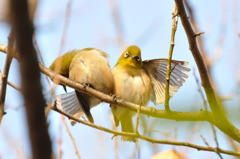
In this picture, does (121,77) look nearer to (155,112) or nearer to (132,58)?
(132,58)

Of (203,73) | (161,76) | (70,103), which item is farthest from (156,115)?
(70,103)

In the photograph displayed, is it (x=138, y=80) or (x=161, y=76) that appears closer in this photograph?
(x=138, y=80)

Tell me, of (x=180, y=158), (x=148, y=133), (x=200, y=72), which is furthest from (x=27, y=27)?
(x=200, y=72)

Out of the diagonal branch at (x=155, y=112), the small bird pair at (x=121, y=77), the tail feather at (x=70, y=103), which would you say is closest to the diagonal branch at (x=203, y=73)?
the diagonal branch at (x=155, y=112)

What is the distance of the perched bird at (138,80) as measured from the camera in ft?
16.7

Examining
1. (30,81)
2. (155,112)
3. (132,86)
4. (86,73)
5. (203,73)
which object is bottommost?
(132,86)

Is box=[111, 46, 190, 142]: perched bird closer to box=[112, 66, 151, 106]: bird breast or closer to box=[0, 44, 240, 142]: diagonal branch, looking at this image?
box=[112, 66, 151, 106]: bird breast

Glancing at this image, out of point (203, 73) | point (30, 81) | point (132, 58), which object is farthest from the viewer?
point (132, 58)

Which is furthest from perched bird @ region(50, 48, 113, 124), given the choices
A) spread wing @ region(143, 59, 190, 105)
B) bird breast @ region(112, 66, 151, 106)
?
spread wing @ region(143, 59, 190, 105)

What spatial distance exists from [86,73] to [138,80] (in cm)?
76

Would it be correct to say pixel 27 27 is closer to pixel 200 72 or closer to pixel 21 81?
pixel 21 81

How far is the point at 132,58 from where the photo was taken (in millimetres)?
5355

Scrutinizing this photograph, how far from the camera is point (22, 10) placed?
0.97 m

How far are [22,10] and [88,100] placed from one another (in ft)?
14.1
